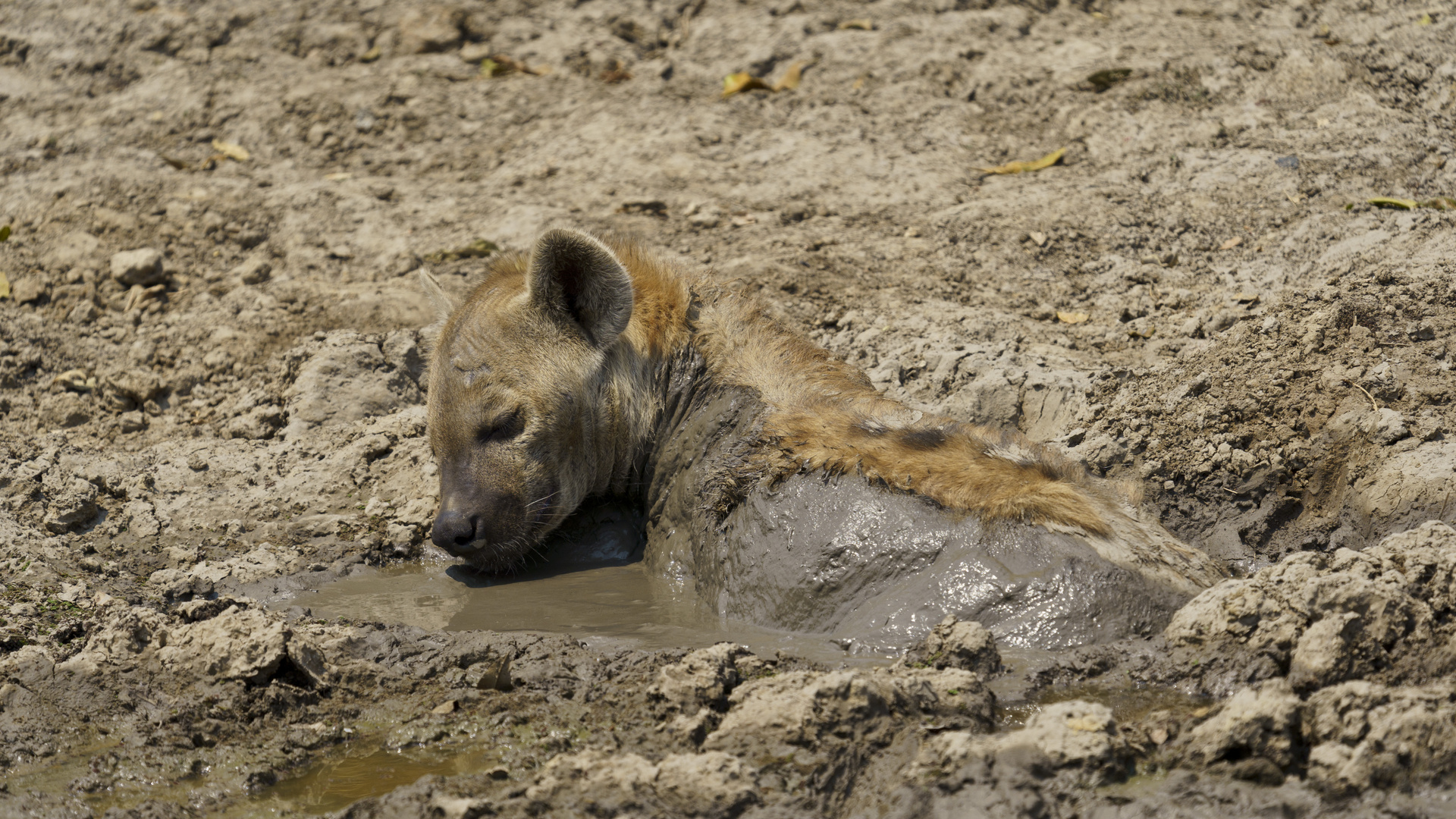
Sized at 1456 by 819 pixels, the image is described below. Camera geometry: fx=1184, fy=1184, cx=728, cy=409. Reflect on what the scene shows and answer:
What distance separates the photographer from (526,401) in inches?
171

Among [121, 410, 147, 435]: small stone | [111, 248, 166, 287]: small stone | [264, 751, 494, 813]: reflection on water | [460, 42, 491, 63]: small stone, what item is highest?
[460, 42, 491, 63]: small stone

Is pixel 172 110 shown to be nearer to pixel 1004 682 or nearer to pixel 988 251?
pixel 988 251

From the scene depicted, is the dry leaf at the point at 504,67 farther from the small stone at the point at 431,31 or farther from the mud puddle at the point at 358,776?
the mud puddle at the point at 358,776

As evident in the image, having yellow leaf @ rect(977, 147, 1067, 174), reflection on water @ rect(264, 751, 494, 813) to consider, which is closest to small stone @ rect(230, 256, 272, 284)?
yellow leaf @ rect(977, 147, 1067, 174)

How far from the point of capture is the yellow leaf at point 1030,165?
7078mm

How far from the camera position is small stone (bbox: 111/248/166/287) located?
22.1ft

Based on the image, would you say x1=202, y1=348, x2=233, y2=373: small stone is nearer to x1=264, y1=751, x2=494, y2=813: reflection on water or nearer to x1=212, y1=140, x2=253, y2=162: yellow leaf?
x1=212, y1=140, x2=253, y2=162: yellow leaf

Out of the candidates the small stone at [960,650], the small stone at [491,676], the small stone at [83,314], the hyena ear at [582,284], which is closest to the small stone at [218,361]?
the small stone at [83,314]

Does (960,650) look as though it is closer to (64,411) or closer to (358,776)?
(358,776)

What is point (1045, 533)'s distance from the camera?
3.63 meters

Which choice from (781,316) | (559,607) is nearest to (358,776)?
(559,607)

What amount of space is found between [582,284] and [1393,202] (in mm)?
4146

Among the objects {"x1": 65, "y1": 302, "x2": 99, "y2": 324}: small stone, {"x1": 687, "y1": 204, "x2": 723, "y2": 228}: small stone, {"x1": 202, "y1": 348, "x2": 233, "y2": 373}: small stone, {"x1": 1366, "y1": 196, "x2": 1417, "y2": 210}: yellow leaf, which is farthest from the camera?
{"x1": 687, "y1": 204, "x2": 723, "y2": 228}: small stone

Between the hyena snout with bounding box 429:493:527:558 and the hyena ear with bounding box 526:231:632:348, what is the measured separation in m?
0.70
